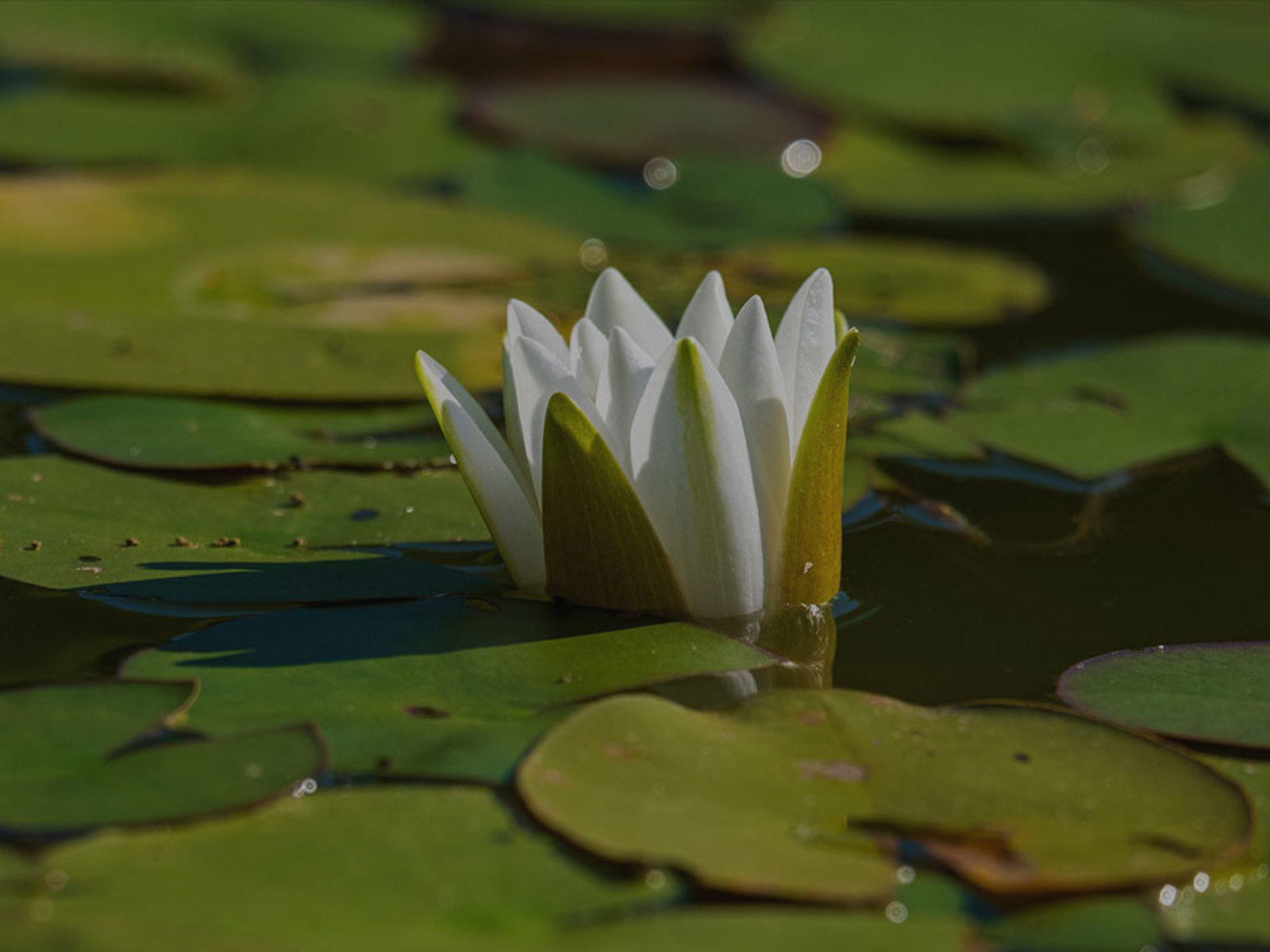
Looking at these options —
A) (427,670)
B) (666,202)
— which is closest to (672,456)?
(427,670)

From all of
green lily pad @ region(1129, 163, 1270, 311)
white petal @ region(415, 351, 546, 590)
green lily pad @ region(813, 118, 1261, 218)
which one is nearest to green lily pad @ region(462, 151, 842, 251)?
green lily pad @ region(813, 118, 1261, 218)

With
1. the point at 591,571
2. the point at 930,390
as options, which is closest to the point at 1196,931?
the point at 591,571

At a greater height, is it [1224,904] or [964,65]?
[964,65]

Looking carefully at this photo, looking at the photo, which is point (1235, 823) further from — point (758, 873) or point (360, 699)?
point (360, 699)

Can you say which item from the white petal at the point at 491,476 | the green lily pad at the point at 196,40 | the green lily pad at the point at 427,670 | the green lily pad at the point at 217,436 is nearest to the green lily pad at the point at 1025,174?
the green lily pad at the point at 196,40

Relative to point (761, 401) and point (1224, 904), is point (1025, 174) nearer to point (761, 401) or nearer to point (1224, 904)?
point (761, 401)

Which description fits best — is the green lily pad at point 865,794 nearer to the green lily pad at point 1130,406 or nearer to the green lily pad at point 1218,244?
the green lily pad at point 1130,406
